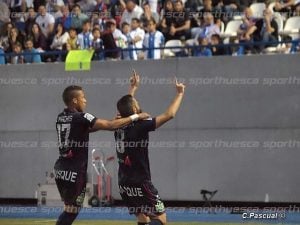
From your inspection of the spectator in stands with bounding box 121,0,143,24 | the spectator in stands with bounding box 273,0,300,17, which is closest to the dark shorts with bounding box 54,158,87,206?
the spectator in stands with bounding box 273,0,300,17

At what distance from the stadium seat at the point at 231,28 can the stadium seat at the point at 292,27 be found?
1160 mm

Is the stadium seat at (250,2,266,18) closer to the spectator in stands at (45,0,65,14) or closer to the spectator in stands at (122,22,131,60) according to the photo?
the spectator in stands at (122,22,131,60)

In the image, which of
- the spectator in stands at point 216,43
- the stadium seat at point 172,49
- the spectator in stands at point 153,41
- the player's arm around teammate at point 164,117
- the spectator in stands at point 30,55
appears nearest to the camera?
the player's arm around teammate at point 164,117

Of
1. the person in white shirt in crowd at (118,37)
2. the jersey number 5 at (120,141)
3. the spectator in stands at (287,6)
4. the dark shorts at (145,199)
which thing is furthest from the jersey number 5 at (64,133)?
the spectator in stands at (287,6)

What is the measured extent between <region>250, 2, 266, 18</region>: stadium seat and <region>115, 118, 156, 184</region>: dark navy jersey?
10337 millimetres

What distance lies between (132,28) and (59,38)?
2279 millimetres

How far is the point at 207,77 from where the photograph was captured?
68.6ft

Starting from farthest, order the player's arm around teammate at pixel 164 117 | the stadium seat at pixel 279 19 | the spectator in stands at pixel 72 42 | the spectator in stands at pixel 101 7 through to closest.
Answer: the spectator in stands at pixel 101 7
the spectator in stands at pixel 72 42
the stadium seat at pixel 279 19
the player's arm around teammate at pixel 164 117

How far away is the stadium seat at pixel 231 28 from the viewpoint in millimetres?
21250

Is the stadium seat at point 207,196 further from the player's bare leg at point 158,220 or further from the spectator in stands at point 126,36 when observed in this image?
the player's bare leg at point 158,220

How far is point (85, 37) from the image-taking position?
22.4 meters

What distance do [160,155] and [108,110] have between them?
1.85m

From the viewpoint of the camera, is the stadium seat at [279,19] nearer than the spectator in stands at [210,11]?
Result: Yes

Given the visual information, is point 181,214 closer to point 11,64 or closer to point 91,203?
point 91,203
